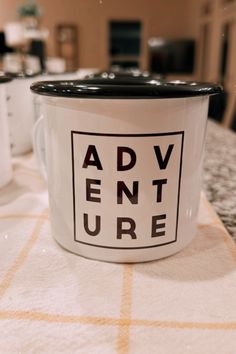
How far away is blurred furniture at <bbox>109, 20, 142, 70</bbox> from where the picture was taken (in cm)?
541

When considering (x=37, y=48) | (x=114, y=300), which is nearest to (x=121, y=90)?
(x=114, y=300)

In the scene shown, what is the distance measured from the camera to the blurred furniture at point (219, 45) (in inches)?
147

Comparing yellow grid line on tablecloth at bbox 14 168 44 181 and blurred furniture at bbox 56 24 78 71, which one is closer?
yellow grid line on tablecloth at bbox 14 168 44 181

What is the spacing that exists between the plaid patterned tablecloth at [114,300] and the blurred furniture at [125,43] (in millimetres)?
5356

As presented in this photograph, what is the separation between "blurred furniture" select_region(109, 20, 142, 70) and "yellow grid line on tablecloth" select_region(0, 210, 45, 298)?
5293mm

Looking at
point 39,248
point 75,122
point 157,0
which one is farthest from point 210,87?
point 157,0

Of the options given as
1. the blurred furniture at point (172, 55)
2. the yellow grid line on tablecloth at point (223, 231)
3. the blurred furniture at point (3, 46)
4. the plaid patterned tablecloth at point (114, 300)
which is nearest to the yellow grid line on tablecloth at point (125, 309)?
the plaid patterned tablecloth at point (114, 300)

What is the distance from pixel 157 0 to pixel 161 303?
19.7 ft

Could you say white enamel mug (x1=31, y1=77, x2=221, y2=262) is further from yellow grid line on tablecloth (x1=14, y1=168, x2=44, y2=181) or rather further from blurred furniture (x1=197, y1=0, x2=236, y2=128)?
blurred furniture (x1=197, y1=0, x2=236, y2=128)

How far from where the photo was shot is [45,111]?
0.32 m

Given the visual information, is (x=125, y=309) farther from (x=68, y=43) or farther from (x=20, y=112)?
(x=68, y=43)

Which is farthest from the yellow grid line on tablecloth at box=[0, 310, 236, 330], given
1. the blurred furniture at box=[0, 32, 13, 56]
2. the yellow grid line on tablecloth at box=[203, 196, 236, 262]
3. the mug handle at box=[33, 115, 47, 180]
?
the blurred furniture at box=[0, 32, 13, 56]

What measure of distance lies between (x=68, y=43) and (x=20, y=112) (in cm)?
514

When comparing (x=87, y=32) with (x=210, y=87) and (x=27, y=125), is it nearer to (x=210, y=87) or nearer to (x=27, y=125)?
(x=27, y=125)
